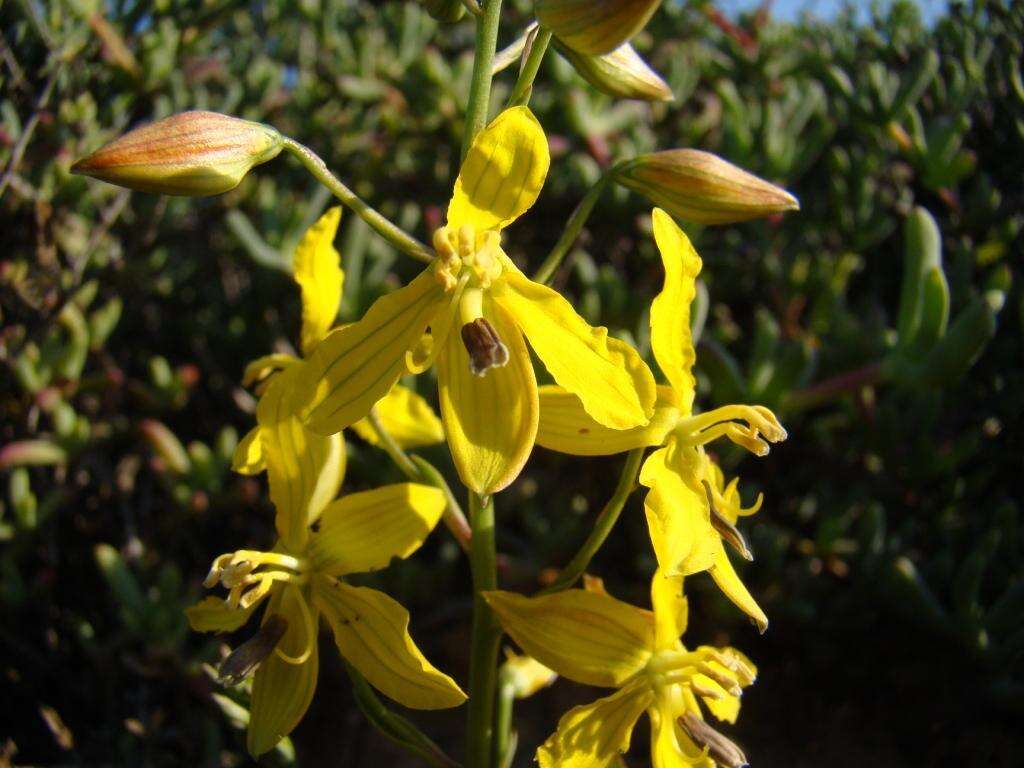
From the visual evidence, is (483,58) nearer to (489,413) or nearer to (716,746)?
Answer: (489,413)

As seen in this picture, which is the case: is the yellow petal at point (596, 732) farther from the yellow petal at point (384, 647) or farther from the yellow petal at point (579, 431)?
the yellow petal at point (579, 431)

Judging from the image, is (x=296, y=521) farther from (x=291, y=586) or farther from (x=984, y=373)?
(x=984, y=373)

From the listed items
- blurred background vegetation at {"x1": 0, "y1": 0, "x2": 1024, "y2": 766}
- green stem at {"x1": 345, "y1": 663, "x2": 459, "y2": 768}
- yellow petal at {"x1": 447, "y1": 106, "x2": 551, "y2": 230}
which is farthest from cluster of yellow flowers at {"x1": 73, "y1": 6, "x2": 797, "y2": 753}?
blurred background vegetation at {"x1": 0, "y1": 0, "x2": 1024, "y2": 766}

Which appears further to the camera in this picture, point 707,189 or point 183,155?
point 707,189

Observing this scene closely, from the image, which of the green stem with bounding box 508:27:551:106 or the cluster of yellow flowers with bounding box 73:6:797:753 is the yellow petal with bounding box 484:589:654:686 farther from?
the green stem with bounding box 508:27:551:106

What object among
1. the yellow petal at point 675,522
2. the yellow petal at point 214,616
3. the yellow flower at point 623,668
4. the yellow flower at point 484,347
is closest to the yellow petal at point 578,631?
the yellow flower at point 623,668

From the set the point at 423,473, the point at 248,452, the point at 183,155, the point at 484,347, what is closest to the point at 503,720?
the point at 423,473

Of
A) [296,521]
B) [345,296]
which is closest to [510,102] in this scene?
[296,521]
